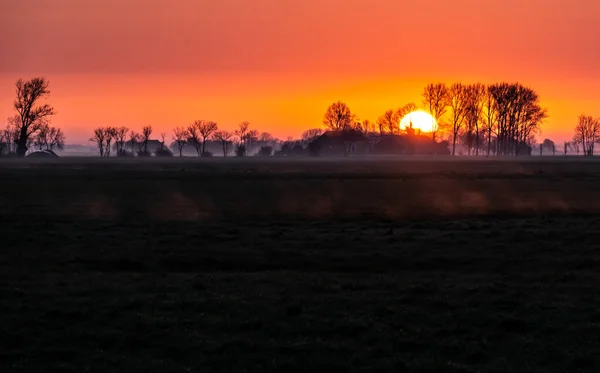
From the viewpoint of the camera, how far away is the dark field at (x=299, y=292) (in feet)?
45.3

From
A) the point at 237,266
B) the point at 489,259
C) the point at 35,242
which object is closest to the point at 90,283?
the point at 237,266

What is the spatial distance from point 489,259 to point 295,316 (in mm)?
9198

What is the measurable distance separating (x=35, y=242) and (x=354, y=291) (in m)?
13.3

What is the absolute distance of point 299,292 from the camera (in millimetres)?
18359

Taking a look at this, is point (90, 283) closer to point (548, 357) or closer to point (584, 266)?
point (548, 357)

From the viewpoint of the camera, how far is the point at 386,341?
14547 mm

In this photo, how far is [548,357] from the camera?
1370cm

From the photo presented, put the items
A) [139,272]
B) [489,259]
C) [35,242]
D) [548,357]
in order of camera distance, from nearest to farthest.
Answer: [548,357] < [139,272] < [489,259] < [35,242]

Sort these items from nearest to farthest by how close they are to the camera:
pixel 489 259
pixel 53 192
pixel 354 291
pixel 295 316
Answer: pixel 295 316, pixel 354 291, pixel 489 259, pixel 53 192

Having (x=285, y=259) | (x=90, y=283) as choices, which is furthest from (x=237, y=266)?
(x=90, y=283)

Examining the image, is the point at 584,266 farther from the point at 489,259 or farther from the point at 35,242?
the point at 35,242

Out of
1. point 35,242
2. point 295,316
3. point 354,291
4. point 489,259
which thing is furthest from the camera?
point 35,242

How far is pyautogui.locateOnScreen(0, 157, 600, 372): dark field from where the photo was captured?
1382 centimetres

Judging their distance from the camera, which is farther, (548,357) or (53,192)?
(53,192)
